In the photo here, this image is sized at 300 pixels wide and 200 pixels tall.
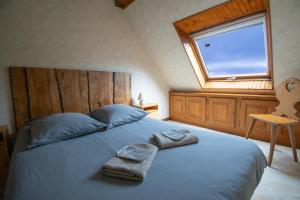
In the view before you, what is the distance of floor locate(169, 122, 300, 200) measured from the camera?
145 centimetres

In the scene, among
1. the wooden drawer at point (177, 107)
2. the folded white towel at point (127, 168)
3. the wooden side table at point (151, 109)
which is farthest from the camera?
the wooden drawer at point (177, 107)

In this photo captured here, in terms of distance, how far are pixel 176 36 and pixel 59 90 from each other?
208 centimetres

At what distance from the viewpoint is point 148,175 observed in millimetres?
912

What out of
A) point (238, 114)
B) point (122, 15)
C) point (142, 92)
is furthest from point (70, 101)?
point (238, 114)

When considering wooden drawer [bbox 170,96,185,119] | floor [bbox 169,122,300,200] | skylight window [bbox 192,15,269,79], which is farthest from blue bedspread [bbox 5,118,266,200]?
wooden drawer [bbox 170,96,185,119]

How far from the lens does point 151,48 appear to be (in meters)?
3.28

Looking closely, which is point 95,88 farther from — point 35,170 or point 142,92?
point 35,170

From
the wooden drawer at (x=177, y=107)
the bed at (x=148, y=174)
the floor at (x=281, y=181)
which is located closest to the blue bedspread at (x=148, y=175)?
the bed at (x=148, y=174)

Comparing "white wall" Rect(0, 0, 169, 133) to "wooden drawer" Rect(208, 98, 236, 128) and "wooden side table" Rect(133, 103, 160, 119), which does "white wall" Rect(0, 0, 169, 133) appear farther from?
"wooden drawer" Rect(208, 98, 236, 128)

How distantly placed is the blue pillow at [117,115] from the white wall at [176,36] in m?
1.53

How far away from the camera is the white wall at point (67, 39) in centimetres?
190

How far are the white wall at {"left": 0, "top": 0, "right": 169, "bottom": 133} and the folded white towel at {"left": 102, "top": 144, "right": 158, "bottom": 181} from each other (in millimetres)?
1812

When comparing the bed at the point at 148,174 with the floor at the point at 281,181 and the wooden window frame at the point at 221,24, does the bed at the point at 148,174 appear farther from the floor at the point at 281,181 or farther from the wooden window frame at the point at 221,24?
the wooden window frame at the point at 221,24

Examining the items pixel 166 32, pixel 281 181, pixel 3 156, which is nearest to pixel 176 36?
pixel 166 32
